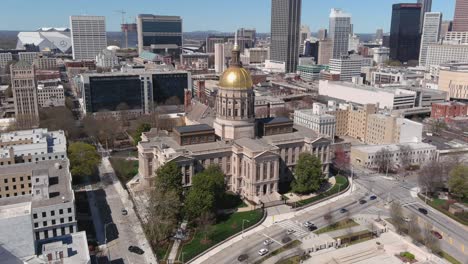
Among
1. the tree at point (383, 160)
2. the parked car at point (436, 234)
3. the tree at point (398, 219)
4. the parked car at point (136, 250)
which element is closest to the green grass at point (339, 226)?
the tree at point (398, 219)

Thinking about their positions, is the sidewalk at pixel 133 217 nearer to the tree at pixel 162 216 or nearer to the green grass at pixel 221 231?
Result: the tree at pixel 162 216

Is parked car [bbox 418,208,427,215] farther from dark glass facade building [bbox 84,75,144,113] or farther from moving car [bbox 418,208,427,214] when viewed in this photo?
dark glass facade building [bbox 84,75,144,113]

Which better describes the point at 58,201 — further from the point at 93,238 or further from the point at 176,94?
the point at 176,94

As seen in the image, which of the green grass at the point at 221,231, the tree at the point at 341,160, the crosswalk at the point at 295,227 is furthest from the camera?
the tree at the point at 341,160

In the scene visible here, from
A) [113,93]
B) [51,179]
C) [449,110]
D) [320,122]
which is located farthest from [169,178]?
[449,110]

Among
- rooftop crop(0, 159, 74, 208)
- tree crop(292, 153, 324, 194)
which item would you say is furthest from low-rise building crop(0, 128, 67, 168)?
tree crop(292, 153, 324, 194)

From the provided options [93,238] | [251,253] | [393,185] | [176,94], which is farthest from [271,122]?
[176,94]
